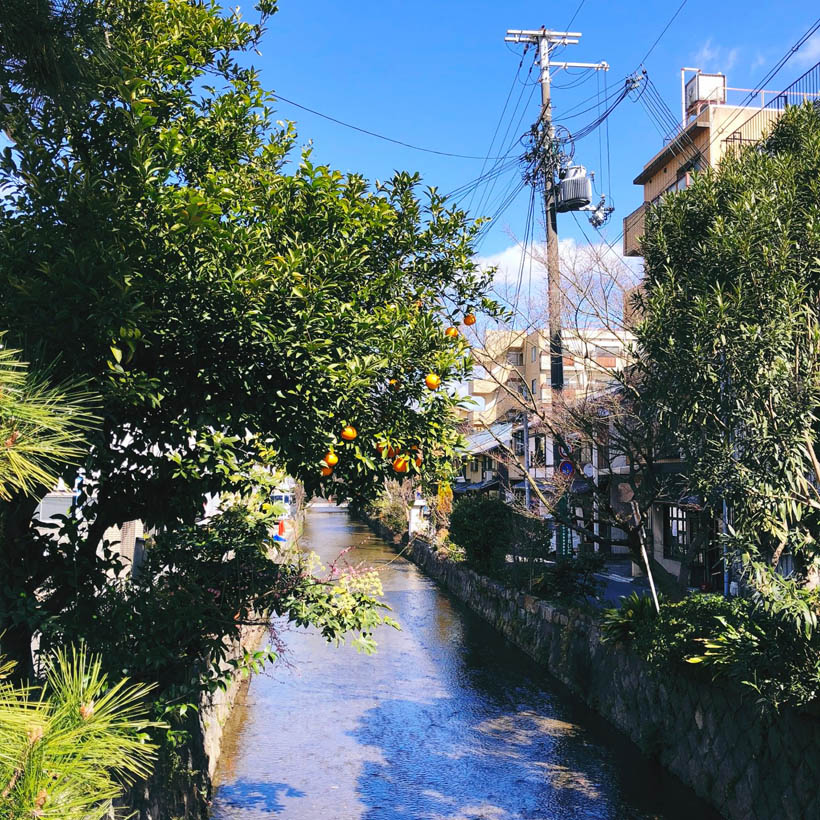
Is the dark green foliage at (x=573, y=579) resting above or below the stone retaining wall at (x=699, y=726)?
above

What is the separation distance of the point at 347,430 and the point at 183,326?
1239mm

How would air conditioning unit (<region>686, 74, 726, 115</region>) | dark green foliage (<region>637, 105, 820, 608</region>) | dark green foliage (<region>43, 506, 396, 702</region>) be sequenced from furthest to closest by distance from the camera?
air conditioning unit (<region>686, 74, 726, 115</region>)
dark green foliage (<region>637, 105, 820, 608</region>)
dark green foliage (<region>43, 506, 396, 702</region>)

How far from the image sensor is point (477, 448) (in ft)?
121

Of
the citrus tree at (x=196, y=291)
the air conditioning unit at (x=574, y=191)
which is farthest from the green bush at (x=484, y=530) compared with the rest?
the citrus tree at (x=196, y=291)

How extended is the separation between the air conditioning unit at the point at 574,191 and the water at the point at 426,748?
332 inches

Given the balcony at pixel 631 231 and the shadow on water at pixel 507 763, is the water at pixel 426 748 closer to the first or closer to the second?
the shadow on water at pixel 507 763

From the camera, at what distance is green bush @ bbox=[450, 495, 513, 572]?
2216cm

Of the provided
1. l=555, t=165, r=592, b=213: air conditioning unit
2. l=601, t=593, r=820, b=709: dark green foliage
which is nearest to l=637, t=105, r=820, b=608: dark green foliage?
l=601, t=593, r=820, b=709: dark green foliage

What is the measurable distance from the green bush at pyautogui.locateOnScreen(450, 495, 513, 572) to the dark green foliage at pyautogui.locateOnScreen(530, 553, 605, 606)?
3.73 m

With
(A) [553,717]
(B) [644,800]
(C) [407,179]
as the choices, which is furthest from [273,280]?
(A) [553,717]

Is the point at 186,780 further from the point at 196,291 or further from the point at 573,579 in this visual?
the point at 573,579

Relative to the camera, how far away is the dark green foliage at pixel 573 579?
17000mm

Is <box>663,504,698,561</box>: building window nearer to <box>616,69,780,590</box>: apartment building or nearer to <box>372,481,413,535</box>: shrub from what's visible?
<box>616,69,780,590</box>: apartment building

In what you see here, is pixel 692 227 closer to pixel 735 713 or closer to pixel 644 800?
pixel 735 713
